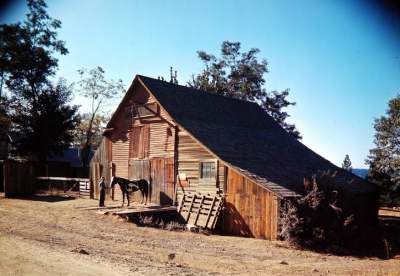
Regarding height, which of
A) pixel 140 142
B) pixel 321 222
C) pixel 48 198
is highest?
pixel 140 142

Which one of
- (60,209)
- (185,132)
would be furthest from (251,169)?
(60,209)

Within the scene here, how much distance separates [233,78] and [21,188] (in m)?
29.6

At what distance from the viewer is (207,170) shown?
21.4 meters

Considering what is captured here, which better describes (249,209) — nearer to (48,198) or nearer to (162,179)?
(162,179)

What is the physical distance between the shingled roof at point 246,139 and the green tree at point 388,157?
12968 mm

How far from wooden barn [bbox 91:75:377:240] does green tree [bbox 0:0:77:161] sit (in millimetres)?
16262

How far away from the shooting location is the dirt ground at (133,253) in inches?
407

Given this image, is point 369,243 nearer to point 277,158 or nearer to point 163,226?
point 277,158

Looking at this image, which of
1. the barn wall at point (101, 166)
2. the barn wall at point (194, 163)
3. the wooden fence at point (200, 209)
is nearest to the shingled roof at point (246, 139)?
the barn wall at point (194, 163)

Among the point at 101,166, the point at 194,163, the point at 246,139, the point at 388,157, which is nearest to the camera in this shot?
the point at 194,163

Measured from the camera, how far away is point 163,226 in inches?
775

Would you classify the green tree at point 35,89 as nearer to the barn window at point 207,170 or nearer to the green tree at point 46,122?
the green tree at point 46,122

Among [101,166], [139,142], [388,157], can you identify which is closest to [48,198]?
[101,166]

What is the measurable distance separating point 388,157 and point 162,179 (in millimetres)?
26680
